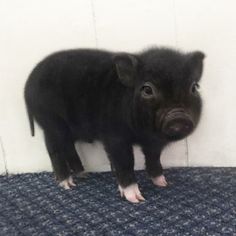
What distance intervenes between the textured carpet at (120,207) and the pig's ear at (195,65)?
1.35 ft

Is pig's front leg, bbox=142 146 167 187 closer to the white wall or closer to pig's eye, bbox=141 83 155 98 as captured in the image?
the white wall

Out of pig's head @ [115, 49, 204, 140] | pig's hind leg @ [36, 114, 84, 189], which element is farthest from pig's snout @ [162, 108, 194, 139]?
pig's hind leg @ [36, 114, 84, 189]

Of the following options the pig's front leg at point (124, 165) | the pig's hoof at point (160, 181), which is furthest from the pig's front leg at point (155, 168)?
the pig's front leg at point (124, 165)

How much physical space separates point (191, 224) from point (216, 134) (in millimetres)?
461

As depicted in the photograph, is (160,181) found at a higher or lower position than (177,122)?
lower

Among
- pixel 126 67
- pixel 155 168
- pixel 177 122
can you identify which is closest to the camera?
pixel 177 122

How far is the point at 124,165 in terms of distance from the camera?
5.08 feet

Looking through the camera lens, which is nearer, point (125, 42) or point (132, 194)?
point (132, 194)

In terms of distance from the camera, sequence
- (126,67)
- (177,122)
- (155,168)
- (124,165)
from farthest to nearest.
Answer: (155,168) → (124,165) → (126,67) → (177,122)

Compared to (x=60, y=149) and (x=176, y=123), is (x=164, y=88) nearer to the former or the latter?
(x=176, y=123)

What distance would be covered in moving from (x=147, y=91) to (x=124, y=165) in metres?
0.29

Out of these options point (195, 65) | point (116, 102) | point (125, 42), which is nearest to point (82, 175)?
point (116, 102)

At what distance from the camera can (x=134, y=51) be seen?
167cm

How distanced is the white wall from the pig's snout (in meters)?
0.36
